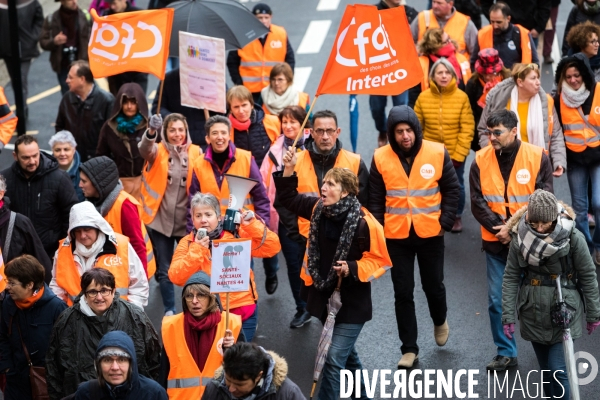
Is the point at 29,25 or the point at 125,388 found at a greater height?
the point at 125,388

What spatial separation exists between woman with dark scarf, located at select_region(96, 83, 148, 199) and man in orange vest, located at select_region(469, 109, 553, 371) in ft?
12.5

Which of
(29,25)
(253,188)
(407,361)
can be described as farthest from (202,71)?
(29,25)

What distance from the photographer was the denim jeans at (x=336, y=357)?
26.1ft

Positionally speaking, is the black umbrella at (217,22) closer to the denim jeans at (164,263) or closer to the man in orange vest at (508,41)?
the denim jeans at (164,263)

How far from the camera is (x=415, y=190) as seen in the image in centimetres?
908

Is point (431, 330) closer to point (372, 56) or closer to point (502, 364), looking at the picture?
point (502, 364)

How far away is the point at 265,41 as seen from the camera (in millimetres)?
14203

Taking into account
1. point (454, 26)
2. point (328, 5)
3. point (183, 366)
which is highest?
point (183, 366)

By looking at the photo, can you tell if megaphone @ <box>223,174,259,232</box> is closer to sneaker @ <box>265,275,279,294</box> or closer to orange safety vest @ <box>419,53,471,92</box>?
sneaker @ <box>265,275,279,294</box>

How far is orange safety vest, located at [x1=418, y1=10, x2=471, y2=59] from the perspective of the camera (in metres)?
13.4

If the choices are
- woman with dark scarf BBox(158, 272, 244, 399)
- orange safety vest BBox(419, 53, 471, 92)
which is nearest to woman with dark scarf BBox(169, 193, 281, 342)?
woman with dark scarf BBox(158, 272, 244, 399)

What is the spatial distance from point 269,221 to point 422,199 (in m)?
1.45

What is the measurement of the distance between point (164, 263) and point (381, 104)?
194 inches

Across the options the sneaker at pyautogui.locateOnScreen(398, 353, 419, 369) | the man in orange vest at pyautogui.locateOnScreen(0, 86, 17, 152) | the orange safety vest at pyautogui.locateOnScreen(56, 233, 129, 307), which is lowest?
the man in orange vest at pyautogui.locateOnScreen(0, 86, 17, 152)
